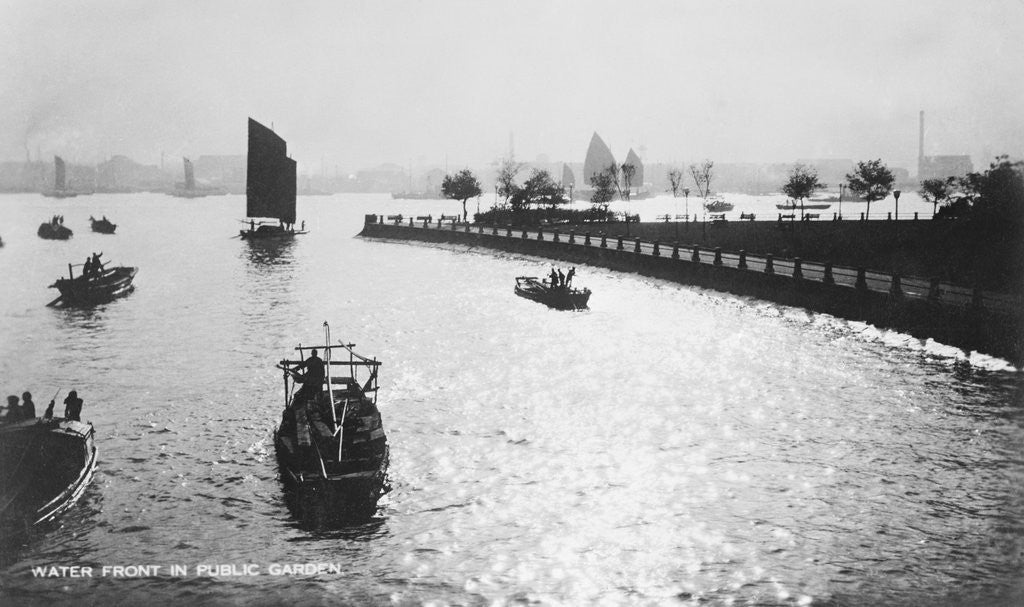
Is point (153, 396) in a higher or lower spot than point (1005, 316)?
lower

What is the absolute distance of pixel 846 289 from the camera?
42.1 meters

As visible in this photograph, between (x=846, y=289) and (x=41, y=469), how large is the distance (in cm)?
3720

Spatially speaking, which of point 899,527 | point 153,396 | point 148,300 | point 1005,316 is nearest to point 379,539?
point 899,527

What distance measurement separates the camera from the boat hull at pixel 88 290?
52.5m

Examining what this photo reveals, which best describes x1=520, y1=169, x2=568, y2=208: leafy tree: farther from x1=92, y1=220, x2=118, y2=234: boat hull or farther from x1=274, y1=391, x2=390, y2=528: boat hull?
x1=274, y1=391, x2=390, y2=528: boat hull

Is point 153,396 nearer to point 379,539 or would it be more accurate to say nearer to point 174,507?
point 174,507

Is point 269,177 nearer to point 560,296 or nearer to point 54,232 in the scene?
point 54,232

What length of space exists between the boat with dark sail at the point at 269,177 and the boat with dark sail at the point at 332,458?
257ft

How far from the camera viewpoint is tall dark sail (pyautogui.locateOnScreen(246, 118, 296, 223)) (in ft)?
318

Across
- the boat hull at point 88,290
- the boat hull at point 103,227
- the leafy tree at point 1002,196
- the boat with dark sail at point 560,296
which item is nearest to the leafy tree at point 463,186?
the boat hull at point 103,227

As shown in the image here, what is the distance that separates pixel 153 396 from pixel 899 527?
26310 millimetres

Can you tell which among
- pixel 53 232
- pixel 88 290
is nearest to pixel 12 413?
pixel 88 290

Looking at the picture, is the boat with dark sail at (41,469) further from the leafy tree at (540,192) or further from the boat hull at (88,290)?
the leafy tree at (540,192)

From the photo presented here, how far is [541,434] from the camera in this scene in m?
26.5
